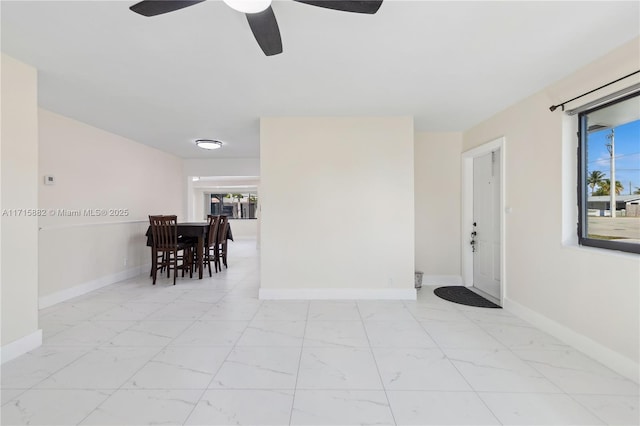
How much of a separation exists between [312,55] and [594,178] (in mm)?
2567

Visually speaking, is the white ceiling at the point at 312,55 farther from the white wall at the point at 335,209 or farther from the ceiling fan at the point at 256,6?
the white wall at the point at 335,209

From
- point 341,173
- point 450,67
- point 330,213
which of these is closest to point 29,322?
point 330,213

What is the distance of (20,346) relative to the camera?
229 cm

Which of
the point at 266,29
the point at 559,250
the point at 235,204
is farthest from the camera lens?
the point at 235,204

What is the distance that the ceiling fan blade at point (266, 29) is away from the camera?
5.08 feet

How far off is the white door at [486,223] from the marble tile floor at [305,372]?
0.76 m

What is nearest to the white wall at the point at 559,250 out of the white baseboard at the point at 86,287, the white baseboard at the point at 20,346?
the white baseboard at the point at 20,346

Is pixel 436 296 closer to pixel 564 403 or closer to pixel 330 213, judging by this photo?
pixel 330 213

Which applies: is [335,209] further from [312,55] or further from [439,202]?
[312,55]

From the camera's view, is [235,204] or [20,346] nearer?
[20,346]

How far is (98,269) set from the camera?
4.29 m

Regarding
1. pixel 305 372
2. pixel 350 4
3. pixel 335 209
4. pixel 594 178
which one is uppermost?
pixel 350 4

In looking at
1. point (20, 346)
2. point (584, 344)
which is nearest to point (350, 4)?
point (584, 344)

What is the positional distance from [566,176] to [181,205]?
6.72 metres
